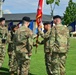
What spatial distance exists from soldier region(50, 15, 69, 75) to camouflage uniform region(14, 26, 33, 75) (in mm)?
676

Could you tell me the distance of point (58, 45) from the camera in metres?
9.91

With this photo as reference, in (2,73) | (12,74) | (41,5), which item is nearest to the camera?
(12,74)

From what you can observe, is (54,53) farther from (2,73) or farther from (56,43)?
(2,73)

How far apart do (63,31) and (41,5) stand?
4.71 metres

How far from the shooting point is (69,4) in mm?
77812

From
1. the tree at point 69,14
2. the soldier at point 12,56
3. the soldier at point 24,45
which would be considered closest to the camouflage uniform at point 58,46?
the soldier at point 24,45

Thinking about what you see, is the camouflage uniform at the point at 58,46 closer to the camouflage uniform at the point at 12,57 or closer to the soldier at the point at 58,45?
the soldier at the point at 58,45

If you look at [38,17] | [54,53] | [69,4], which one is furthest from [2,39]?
[69,4]

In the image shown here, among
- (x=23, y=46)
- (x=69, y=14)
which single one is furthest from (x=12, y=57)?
(x=69, y=14)

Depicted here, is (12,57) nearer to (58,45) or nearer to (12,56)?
(12,56)

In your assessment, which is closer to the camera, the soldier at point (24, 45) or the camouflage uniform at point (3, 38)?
the soldier at point (24, 45)

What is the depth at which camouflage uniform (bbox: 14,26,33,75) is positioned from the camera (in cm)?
1007

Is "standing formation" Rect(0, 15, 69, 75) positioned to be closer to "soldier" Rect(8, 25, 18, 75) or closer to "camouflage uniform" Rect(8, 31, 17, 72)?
"soldier" Rect(8, 25, 18, 75)

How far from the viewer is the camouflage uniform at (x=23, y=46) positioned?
10.1 m
